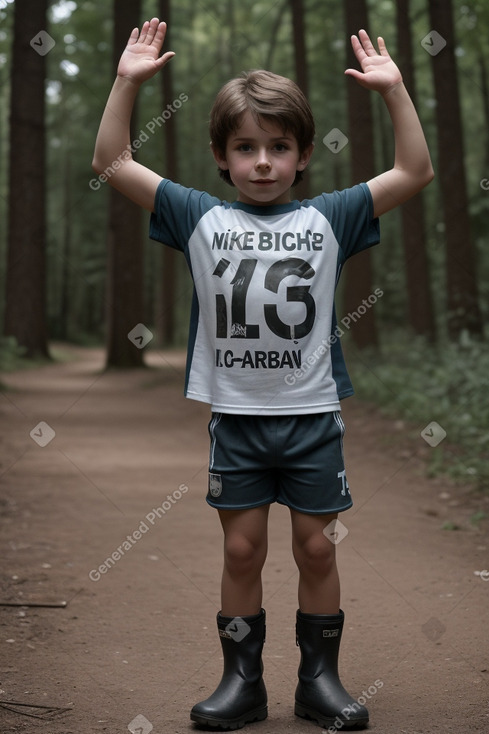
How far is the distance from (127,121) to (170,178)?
1875 cm

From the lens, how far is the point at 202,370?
2.97 m

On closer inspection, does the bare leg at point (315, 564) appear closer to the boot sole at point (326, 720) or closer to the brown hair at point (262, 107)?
the boot sole at point (326, 720)

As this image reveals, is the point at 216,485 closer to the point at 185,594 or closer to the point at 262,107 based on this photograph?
the point at 262,107

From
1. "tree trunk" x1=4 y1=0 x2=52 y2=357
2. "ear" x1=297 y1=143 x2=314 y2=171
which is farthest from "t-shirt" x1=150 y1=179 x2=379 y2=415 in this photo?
"tree trunk" x1=4 y1=0 x2=52 y2=357

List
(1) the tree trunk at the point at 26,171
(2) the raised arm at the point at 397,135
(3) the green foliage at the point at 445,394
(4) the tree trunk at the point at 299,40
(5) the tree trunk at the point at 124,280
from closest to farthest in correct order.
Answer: (2) the raised arm at the point at 397,135 < (3) the green foliage at the point at 445,394 < (1) the tree trunk at the point at 26,171 < (4) the tree trunk at the point at 299,40 < (5) the tree trunk at the point at 124,280

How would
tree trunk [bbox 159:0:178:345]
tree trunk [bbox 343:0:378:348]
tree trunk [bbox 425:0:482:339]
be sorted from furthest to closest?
tree trunk [bbox 159:0:178:345]
tree trunk [bbox 343:0:378:348]
tree trunk [bbox 425:0:482:339]

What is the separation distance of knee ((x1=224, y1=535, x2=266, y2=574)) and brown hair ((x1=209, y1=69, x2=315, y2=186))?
125 cm

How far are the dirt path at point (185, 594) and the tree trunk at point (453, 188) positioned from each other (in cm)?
438

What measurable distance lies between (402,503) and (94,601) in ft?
9.93

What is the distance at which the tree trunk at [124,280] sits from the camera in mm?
19031

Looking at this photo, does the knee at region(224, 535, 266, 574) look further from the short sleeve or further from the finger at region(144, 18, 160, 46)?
the finger at region(144, 18, 160, 46)

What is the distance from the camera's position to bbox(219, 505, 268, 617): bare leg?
2916mm

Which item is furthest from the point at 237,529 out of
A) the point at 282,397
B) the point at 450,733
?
the point at 450,733

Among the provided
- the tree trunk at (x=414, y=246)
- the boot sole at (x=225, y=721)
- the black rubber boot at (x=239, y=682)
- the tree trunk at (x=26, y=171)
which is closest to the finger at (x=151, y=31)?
the black rubber boot at (x=239, y=682)
